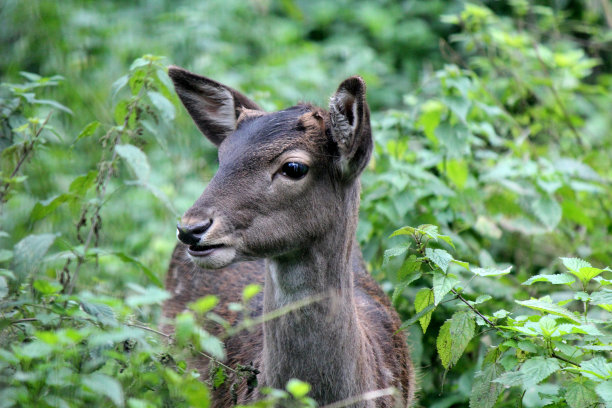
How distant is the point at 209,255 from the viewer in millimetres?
3418

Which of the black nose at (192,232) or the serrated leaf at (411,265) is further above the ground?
the black nose at (192,232)

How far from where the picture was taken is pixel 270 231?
11.7 feet

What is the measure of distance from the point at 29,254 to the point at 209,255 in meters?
0.99

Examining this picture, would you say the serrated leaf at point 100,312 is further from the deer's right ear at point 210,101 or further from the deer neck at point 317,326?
the deer's right ear at point 210,101

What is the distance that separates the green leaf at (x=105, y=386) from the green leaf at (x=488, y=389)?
1.69 m

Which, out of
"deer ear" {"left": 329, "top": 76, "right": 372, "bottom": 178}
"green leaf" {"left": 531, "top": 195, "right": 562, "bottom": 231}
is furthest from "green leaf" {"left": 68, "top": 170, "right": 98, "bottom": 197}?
"green leaf" {"left": 531, "top": 195, "right": 562, "bottom": 231}

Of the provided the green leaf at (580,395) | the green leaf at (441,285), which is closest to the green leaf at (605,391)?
the green leaf at (580,395)

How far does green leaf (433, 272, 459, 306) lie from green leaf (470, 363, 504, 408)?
15.9 inches

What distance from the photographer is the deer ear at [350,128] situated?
3646mm

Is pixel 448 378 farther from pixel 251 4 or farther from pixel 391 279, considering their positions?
pixel 251 4

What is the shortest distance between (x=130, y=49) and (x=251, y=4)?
7.58ft

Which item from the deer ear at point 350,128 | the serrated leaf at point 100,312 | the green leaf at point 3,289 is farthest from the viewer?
the deer ear at point 350,128

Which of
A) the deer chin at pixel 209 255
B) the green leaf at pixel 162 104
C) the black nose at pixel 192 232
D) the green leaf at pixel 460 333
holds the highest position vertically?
the green leaf at pixel 162 104

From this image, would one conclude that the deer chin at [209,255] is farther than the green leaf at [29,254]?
No
